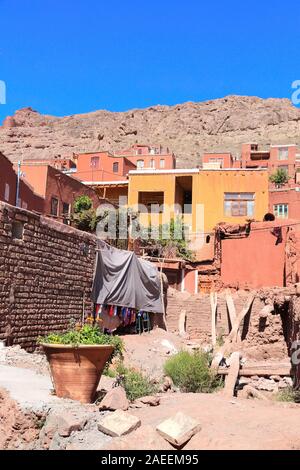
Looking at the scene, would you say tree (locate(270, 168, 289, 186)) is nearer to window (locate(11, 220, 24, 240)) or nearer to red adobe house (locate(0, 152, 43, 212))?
red adobe house (locate(0, 152, 43, 212))

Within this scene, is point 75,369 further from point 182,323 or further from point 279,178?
point 279,178

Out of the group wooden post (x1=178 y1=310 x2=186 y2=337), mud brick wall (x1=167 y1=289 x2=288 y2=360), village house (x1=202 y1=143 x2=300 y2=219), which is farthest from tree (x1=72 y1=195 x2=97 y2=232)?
village house (x1=202 y1=143 x2=300 y2=219)

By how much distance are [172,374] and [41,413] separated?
14.9 ft

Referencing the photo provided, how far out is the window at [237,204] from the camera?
3061 centimetres

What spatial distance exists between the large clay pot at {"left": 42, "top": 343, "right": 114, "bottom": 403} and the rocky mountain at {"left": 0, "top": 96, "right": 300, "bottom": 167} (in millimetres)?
71996

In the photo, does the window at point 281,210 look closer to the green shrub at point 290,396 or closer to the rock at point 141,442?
the green shrub at point 290,396

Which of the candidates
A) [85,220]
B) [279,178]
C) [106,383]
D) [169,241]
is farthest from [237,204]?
[106,383]

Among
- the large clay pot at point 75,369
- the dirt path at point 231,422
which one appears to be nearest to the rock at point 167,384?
the dirt path at point 231,422

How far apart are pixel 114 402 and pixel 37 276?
5434 millimetres

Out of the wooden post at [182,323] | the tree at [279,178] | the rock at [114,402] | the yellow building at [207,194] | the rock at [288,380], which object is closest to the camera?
the rock at [114,402]

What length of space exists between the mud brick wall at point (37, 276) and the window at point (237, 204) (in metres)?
18.8

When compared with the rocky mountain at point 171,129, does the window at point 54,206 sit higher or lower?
lower

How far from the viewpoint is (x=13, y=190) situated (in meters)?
22.5

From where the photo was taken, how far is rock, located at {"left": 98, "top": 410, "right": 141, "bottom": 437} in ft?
14.9
